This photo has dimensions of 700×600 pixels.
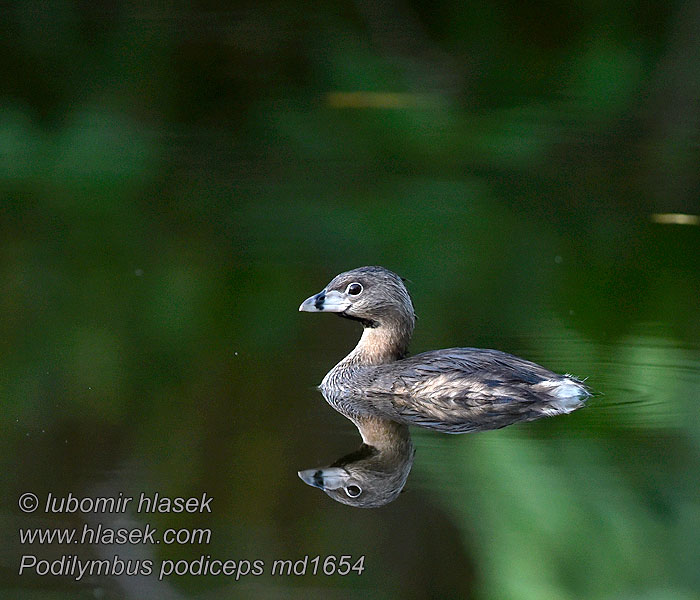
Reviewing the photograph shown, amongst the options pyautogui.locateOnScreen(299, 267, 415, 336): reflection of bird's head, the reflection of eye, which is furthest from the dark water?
pyautogui.locateOnScreen(299, 267, 415, 336): reflection of bird's head

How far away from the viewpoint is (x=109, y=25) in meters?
9.26

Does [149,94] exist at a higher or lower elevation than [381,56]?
lower

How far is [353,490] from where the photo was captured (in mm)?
3738

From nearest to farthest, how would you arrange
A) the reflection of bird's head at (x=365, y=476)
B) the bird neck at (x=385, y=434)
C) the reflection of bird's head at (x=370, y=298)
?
the reflection of bird's head at (x=365, y=476) → the bird neck at (x=385, y=434) → the reflection of bird's head at (x=370, y=298)

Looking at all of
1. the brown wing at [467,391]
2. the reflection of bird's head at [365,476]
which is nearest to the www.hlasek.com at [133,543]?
the reflection of bird's head at [365,476]

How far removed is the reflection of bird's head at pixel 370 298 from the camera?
530 centimetres

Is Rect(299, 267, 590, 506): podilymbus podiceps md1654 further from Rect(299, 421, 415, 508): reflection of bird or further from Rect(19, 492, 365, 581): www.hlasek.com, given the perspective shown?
Rect(19, 492, 365, 581): www.hlasek.com

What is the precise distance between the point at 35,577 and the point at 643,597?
4.94 ft

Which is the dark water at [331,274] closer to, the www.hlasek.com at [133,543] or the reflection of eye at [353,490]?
the www.hlasek.com at [133,543]

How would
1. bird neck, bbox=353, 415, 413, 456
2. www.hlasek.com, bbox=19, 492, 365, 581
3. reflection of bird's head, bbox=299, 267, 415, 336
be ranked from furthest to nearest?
reflection of bird's head, bbox=299, 267, 415, 336, bird neck, bbox=353, 415, 413, 456, www.hlasek.com, bbox=19, 492, 365, 581

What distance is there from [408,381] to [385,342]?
1.48 feet

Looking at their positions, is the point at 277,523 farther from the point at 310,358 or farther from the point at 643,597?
the point at 310,358

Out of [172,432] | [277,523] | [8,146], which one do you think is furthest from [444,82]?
[277,523]

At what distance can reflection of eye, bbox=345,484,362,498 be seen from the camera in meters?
3.70
